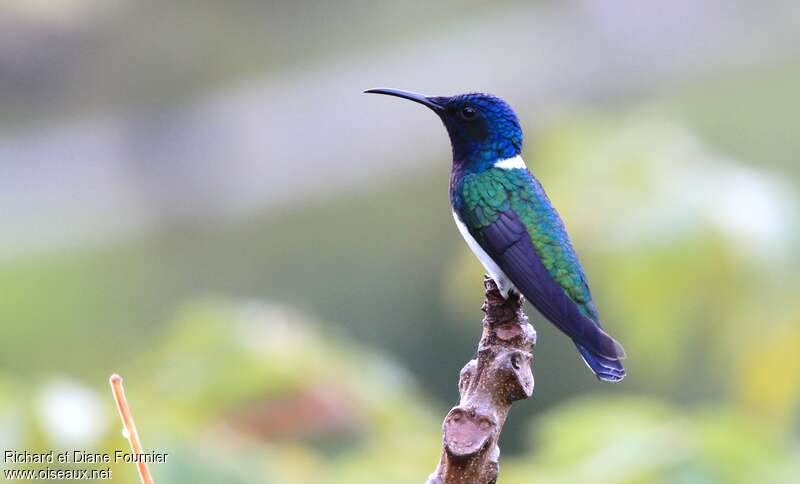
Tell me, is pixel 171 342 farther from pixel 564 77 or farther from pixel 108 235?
pixel 108 235

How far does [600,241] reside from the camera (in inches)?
128

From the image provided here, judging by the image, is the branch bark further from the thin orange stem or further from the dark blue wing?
the thin orange stem

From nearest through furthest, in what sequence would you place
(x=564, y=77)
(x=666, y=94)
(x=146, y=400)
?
(x=146, y=400) → (x=564, y=77) → (x=666, y=94)

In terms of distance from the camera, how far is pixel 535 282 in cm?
195

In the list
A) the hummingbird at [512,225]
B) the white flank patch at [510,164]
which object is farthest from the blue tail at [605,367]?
the white flank patch at [510,164]

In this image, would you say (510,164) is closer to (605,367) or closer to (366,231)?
(605,367)

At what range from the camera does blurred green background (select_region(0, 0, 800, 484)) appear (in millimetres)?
2898

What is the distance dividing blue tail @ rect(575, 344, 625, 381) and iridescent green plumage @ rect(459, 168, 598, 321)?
0.69 feet

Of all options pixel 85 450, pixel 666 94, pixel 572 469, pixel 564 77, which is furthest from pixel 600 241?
pixel 666 94

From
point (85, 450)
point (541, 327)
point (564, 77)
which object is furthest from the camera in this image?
point (564, 77)

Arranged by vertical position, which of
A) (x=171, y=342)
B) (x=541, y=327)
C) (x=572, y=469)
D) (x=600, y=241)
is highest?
(x=541, y=327)

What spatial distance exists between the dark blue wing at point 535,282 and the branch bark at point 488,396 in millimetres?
162

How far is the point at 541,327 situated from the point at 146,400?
4.66 m

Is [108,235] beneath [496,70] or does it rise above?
beneath
